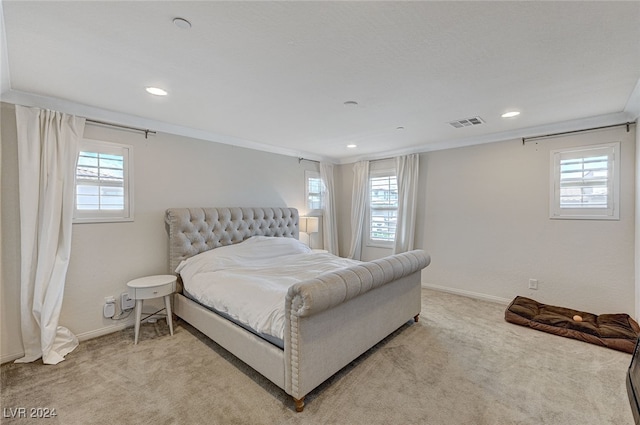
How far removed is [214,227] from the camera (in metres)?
3.47

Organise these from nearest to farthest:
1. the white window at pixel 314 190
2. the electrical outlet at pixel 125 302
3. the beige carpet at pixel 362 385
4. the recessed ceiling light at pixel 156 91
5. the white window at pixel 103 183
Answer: the beige carpet at pixel 362 385 → the recessed ceiling light at pixel 156 91 → the white window at pixel 103 183 → the electrical outlet at pixel 125 302 → the white window at pixel 314 190

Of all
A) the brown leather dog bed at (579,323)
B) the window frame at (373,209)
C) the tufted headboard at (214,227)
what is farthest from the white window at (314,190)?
the brown leather dog bed at (579,323)

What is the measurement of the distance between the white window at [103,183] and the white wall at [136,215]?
0.07 metres

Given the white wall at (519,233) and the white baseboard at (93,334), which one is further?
the white wall at (519,233)

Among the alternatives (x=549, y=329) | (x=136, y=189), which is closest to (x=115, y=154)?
(x=136, y=189)

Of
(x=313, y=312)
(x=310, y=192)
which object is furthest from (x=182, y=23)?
(x=310, y=192)

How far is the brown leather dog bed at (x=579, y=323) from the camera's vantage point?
257 cm

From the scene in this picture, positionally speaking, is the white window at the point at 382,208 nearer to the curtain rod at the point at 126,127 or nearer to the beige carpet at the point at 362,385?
the beige carpet at the point at 362,385

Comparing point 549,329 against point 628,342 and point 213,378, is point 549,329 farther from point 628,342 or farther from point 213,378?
point 213,378

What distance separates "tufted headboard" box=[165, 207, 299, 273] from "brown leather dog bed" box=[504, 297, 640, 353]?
10.7 feet

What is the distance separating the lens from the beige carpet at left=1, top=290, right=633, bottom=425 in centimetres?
176

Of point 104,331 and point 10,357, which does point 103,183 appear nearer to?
point 104,331

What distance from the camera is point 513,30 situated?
1.53 meters

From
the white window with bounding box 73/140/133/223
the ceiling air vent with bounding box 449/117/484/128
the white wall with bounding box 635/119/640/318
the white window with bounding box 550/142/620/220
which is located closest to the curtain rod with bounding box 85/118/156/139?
the white window with bounding box 73/140/133/223
